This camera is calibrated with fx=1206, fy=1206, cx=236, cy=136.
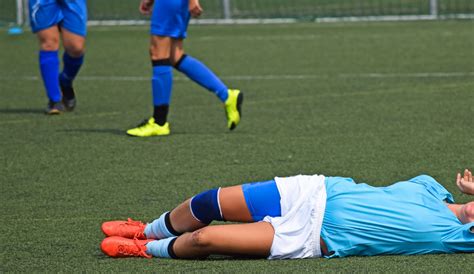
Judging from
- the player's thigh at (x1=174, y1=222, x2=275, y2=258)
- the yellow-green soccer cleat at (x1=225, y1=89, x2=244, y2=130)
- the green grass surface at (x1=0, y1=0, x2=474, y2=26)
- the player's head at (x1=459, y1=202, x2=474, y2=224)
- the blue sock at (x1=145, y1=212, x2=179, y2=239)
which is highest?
the player's head at (x1=459, y1=202, x2=474, y2=224)

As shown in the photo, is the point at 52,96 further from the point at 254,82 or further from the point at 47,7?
the point at 254,82

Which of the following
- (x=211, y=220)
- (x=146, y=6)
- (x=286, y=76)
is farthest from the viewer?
(x=286, y=76)

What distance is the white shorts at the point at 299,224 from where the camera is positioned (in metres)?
5.16

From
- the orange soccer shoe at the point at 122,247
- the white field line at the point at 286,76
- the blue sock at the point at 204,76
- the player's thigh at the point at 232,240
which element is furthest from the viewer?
the white field line at the point at 286,76

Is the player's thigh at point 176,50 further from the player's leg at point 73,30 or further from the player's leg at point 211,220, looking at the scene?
the player's leg at point 211,220

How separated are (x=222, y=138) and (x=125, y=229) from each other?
3349mm

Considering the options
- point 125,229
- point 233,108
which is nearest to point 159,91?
point 233,108

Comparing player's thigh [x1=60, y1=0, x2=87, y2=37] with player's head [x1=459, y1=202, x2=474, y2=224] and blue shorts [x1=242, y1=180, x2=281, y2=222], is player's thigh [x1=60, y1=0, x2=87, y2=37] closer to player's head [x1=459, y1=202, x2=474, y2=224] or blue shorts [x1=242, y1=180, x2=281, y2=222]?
blue shorts [x1=242, y1=180, x2=281, y2=222]

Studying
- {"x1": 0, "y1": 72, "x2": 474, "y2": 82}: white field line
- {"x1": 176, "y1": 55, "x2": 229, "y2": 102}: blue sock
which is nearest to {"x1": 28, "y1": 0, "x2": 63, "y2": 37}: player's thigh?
{"x1": 176, "y1": 55, "x2": 229, "y2": 102}: blue sock

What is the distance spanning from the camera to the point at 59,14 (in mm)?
10328

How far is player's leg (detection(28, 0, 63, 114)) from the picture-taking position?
33.7ft

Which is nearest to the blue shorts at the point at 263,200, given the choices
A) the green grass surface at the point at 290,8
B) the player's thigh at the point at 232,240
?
the player's thigh at the point at 232,240

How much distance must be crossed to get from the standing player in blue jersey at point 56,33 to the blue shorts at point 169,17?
1.57 metres

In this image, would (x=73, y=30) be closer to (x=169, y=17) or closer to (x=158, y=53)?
(x=158, y=53)
